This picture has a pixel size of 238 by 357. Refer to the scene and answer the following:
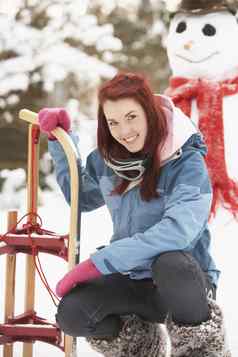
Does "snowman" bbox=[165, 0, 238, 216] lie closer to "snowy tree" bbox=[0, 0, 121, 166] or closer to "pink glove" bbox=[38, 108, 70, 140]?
"pink glove" bbox=[38, 108, 70, 140]

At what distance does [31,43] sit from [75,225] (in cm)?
447

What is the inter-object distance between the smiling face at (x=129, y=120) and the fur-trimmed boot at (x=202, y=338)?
15.4 inches

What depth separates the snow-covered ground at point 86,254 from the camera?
2.16 metres

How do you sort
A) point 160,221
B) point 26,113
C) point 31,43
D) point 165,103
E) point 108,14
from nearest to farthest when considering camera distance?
point 160,221 < point 165,103 < point 26,113 < point 31,43 < point 108,14

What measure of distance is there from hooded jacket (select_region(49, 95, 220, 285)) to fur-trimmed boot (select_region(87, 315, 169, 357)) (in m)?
0.14

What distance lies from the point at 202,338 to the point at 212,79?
1.39 m

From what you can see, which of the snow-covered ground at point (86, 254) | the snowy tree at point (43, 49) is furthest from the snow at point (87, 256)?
the snowy tree at point (43, 49)

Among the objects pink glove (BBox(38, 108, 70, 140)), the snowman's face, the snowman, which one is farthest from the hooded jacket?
the snowman's face

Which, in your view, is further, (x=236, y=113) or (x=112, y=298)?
(x=236, y=113)

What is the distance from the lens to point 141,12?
23.9 ft

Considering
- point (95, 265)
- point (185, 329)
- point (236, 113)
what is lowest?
point (185, 329)

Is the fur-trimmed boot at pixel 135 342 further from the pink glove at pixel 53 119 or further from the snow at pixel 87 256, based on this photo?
the pink glove at pixel 53 119

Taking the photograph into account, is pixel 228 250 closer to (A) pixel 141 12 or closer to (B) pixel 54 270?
(B) pixel 54 270

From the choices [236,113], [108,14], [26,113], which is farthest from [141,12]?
[26,113]
